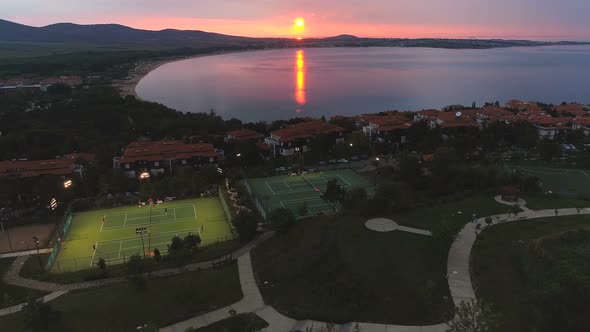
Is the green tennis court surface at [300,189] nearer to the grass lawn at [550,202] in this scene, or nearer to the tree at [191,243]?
the tree at [191,243]

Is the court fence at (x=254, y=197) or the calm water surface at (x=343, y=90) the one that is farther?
the calm water surface at (x=343, y=90)

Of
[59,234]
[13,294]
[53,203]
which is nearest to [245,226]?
[13,294]

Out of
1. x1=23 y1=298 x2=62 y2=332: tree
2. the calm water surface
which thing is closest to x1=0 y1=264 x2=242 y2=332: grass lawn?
x1=23 y1=298 x2=62 y2=332: tree

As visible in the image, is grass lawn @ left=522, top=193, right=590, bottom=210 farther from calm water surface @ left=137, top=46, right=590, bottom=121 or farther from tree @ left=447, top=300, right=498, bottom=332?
→ calm water surface @ left=137, top=46, right=590, bottom=121

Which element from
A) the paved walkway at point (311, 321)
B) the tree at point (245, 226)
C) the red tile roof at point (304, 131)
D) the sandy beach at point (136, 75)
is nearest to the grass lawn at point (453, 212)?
the paved walkway at point (311, 321)

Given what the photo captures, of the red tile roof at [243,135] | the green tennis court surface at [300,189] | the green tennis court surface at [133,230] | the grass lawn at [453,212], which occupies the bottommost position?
the green tennis court surface at [133,230]

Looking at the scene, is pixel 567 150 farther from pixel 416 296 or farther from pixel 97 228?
pixel 97 228

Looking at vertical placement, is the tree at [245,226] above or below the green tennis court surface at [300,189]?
above

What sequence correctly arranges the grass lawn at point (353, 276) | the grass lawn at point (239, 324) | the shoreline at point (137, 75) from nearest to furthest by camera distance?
1. the grass lawn at point (239, 324)
2. the grass lawn at point (353, 276)
3. the shoreline at point (137, 75)
